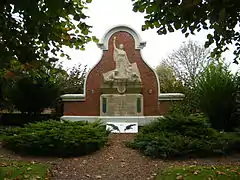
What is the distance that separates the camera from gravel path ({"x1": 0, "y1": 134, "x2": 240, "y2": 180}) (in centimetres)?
677

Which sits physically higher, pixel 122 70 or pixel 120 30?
pixel 120 30

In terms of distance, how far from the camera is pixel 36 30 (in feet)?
11.7

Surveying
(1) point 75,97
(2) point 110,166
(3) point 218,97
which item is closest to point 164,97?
(3) point 218,97

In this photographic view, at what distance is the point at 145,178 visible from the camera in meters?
6.54

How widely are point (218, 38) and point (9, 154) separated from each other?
258 inches

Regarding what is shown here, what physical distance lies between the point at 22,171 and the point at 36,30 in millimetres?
3709

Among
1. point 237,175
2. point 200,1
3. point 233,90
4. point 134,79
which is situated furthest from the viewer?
point 134,79


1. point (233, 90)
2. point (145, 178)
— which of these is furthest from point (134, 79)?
point (145, 178)

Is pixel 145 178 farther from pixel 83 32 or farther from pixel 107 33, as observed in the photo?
pixel 107 33

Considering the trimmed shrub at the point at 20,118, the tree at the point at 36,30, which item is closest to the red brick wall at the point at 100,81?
the trimmed shrub at the point at 20,118

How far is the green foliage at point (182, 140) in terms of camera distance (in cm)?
834

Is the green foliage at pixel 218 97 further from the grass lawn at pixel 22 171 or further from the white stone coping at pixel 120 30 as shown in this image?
the grass lawn at pixel 22 171

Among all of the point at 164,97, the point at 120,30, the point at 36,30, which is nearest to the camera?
the point at 36,30

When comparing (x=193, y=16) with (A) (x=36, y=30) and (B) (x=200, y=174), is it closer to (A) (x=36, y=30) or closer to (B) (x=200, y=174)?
(A) (x=36, y=30)
